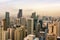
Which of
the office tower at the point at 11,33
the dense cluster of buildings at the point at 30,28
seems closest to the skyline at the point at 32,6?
the dense cluster of buildings at the point at 30,28

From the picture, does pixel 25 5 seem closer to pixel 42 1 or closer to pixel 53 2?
pixel 42 1

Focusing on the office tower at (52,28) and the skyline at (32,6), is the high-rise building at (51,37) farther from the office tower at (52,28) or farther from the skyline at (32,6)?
the skyline at (32,6)

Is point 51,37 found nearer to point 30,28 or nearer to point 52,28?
point 52,28

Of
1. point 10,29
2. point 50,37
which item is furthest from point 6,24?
point 50,37

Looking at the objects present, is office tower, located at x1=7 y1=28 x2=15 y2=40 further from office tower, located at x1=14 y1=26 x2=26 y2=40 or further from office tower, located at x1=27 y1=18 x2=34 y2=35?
office tower, located at x1=27 y1=18 x2=34 y2=35

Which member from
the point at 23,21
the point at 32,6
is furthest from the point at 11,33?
the point at 32,6
